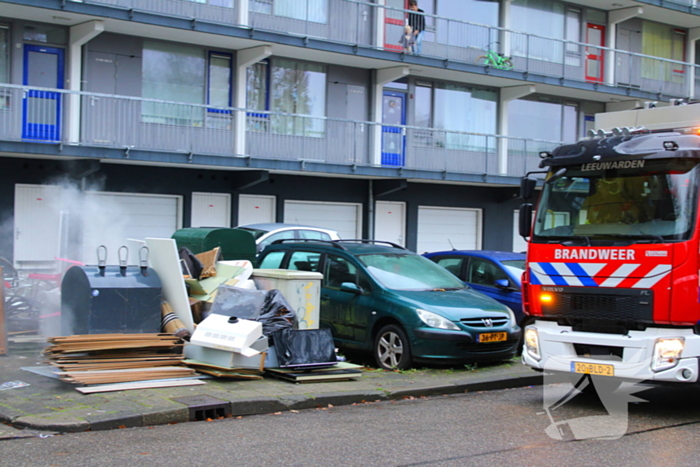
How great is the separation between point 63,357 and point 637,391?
21.3 ft

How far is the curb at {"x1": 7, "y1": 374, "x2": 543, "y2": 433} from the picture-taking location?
22.4ft

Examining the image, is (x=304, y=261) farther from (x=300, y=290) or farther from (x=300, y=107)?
(x=300, y=107)

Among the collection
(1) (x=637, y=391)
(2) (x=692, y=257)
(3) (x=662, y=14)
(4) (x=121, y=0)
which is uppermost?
(3) (x=662, y=14)

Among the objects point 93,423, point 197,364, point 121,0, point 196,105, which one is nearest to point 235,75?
point 196,105

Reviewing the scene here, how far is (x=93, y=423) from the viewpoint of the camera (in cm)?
682

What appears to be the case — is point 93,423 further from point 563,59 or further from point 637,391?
point 563,59

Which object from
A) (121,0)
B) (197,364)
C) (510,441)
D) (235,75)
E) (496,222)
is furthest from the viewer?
(496,222)

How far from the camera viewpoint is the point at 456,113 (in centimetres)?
2573

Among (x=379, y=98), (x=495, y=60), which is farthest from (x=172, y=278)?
(x=495, y=60)

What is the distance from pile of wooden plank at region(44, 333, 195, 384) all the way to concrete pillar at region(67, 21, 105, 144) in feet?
35.3

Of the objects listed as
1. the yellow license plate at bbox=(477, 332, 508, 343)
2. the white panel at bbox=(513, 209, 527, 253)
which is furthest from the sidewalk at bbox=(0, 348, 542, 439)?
the white panel at bbox=(513, 209, 527, 253)

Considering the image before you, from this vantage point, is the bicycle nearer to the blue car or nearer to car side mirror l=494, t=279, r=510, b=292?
the blue car

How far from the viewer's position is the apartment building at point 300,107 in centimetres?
1845

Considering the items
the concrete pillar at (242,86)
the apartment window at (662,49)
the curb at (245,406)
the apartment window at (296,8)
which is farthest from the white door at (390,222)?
the curb at (245,406)
